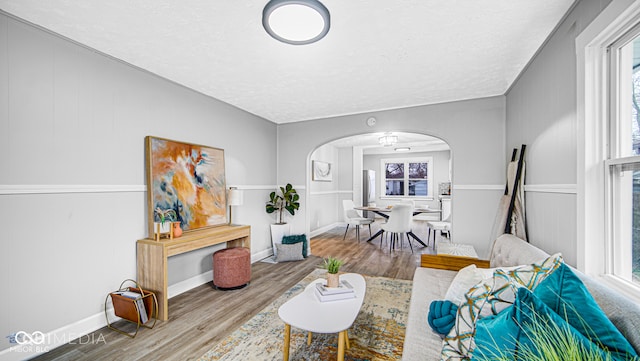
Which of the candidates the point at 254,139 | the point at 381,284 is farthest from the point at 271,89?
the point at 381,284

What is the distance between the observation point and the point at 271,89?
10.6 ft

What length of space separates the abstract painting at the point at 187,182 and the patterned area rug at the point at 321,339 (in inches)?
55.9

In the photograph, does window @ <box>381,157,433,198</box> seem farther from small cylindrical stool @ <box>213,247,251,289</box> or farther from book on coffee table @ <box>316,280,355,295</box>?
book on coffee table @ <box>316,280,355,295</box>

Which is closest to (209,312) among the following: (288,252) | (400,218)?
(288,252)

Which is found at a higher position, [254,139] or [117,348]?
[254,139]

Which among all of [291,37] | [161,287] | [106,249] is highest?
[291,37]

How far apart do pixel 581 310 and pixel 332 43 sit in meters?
2.19

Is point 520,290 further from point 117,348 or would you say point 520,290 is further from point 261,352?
point 117,348

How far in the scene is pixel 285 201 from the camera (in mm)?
4723

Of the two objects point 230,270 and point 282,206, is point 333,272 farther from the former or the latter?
point 282,206

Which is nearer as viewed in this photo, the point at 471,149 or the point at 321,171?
the point at 471,149

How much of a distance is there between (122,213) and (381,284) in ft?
9.70

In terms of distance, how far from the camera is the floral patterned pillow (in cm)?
116

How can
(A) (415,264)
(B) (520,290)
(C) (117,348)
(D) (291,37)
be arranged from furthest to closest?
(A) (415,264) < (C) (117,348) < (D) (291,37) < (B) (520,290)
